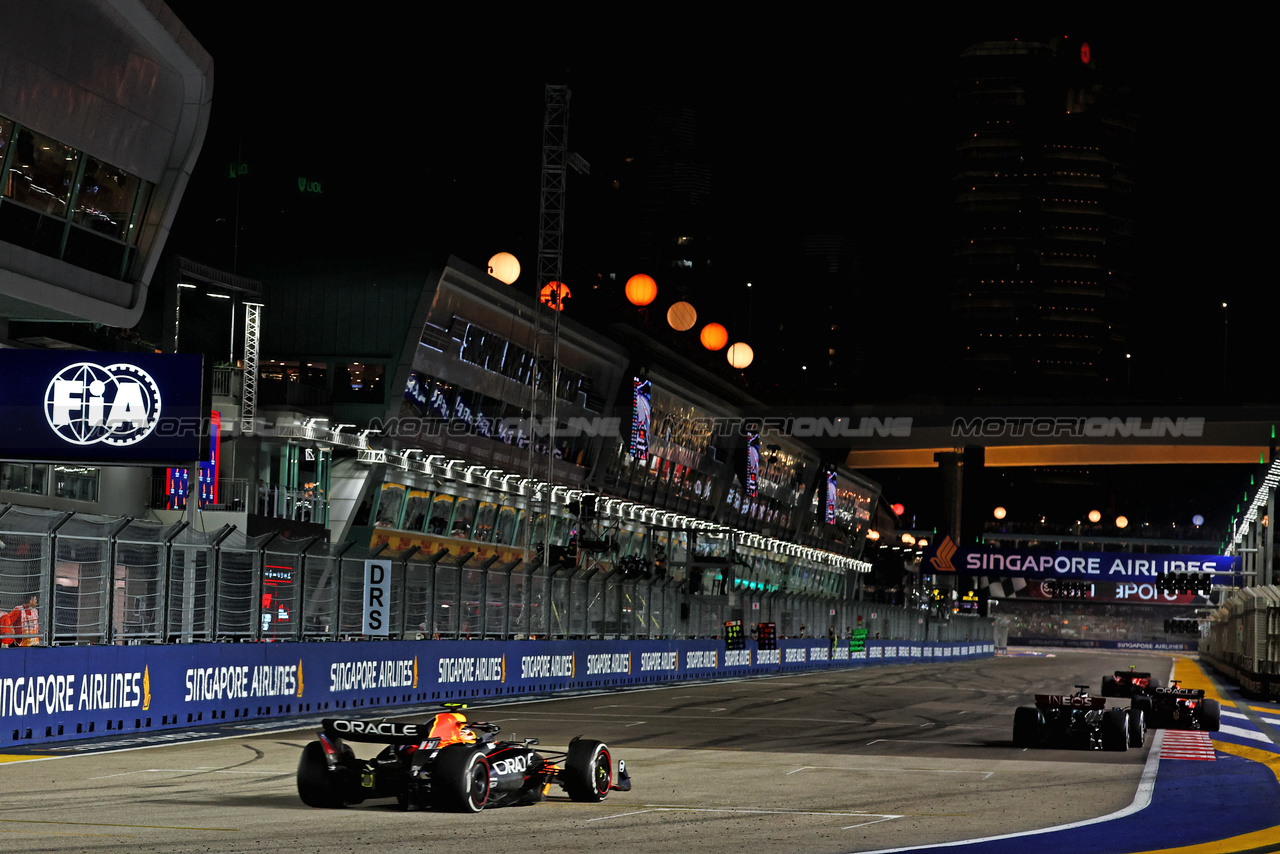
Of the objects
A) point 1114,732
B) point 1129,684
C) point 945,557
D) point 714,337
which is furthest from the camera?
point 945,557

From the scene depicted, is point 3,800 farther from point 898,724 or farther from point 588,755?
point 898,724

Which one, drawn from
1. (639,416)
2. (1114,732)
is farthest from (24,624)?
(639,416)

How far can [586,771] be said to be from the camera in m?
13.3

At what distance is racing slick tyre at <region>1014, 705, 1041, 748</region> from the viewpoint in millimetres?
21844

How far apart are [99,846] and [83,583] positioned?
10.7 metres

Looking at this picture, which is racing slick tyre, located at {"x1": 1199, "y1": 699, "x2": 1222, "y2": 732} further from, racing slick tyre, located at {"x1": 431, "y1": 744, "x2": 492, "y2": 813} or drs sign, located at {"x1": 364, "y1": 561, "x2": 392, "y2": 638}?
racing slick tyre, located at {"x1": 431, "y1": 744, "x2": 492, "y2": 813}

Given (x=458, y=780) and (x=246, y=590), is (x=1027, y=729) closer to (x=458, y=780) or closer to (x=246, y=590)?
(x=458, y=780)

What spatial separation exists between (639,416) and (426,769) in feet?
166

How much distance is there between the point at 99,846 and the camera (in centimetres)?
1029

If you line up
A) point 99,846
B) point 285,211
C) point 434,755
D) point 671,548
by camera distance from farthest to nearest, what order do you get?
1. point 671,548
2. point 285,211
3. point 434,755
4. point 99,846

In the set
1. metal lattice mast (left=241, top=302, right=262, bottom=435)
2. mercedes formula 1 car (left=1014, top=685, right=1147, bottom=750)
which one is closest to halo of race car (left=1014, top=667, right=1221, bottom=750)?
mercedes formula 1 car (left=1014, top=685, right=1147, bottom=750)

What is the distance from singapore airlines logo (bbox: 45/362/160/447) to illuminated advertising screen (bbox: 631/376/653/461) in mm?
37899

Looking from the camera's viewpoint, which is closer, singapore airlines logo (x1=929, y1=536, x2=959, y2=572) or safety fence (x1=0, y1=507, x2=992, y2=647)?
safety fence (x1=0, y1=507, x2=992, y2=647)

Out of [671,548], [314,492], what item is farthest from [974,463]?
[314,492]
